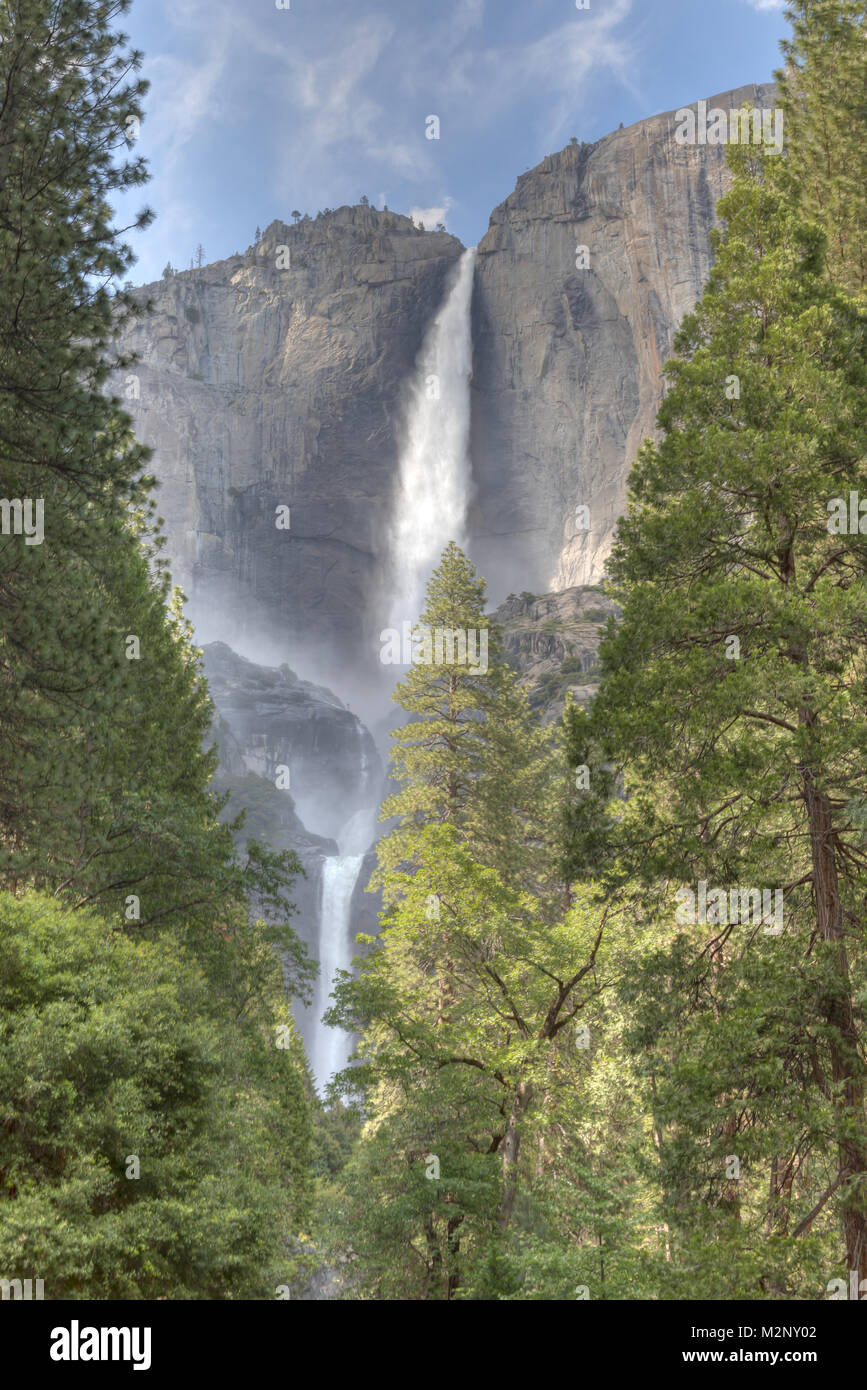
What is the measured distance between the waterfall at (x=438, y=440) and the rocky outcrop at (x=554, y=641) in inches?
852

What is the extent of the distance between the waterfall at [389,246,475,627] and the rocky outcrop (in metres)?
21.6

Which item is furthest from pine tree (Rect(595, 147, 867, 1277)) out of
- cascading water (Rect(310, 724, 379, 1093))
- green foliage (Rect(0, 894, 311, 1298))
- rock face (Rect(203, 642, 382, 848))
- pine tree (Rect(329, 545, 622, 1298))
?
rock face (Rect(203, 642, 382, 848))

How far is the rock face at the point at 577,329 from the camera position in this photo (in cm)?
6581

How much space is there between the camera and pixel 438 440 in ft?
269

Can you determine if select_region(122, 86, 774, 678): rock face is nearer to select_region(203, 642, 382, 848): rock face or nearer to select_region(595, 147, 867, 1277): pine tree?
select_region(203, 642, 382, 848): rock face

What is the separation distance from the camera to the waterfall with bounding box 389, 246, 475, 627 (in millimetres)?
81375

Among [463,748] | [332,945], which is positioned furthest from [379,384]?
[463,748]

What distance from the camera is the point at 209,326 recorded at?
87.7 metres

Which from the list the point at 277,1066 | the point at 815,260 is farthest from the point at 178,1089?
the point at 815,260

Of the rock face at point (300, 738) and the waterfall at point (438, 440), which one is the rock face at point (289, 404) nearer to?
the waterfall at point (438, 440)

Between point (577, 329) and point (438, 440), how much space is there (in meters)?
16.5

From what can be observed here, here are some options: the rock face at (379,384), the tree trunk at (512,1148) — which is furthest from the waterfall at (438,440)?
the tree trunk at (512,1148)

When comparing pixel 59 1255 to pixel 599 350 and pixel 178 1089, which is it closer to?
pixel 178 1089

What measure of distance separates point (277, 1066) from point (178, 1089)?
5.17 meters
